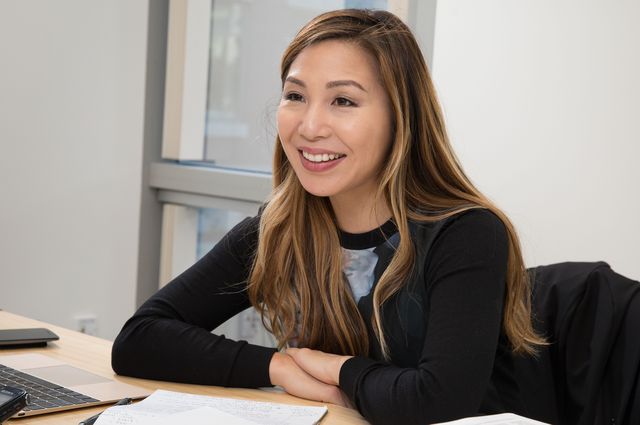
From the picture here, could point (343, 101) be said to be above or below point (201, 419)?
above

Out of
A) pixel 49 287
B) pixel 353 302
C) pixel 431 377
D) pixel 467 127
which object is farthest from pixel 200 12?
pixel 431 377

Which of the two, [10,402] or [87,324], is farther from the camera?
[87,324]

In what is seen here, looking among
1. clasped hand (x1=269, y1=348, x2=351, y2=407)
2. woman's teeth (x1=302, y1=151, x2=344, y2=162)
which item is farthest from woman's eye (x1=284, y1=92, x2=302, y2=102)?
clasped hand (x1=269, y1=348, x2=351, y2=407)

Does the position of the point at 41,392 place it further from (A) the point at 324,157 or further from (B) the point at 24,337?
(A) the point at 324,157

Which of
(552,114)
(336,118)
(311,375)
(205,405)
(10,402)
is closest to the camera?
(10,402)

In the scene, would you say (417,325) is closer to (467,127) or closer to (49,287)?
(467,127)

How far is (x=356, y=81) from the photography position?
5.49 ft

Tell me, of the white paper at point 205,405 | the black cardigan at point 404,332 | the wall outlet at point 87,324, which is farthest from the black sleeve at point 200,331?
the wall outlet at point 87,324

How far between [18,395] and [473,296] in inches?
30.3

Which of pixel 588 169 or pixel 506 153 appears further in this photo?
pixel 506 153

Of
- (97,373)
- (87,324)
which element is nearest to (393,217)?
(97,373)

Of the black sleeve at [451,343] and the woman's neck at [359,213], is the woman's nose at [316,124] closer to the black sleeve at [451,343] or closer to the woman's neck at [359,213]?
the woman's neck at [359,213]

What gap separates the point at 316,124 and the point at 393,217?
0.25m

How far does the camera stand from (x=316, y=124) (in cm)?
167
